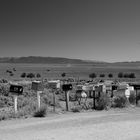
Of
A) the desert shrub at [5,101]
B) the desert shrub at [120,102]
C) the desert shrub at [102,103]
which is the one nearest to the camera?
the desert shrub at [102,103]

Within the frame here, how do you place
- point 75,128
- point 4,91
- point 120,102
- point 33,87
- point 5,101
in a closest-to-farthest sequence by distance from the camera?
1. point 75,128
2. point 33,87
3. point 120,102
4. point 5,101
5. point 4,91

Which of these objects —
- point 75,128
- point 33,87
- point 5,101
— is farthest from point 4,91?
point 75,128

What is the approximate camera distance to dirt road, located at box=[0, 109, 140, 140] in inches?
277

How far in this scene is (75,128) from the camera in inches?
311

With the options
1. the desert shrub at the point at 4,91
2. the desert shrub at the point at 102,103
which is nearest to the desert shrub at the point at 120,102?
the desert shrub at the point at 102,103

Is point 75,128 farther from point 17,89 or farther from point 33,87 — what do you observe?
point 33,87

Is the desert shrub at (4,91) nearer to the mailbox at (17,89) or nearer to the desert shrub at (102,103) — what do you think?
the mailbox at (17,89)

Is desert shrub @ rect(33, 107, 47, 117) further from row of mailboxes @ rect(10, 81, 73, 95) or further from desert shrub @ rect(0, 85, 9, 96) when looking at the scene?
desert shrub @ rect(0, 85, 9, 96)

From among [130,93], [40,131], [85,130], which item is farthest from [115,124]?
[130,93]

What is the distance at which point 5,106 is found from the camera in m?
12.3

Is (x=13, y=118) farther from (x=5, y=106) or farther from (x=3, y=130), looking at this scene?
(x=5, y=106)

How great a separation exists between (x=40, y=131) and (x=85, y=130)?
3.96 feet

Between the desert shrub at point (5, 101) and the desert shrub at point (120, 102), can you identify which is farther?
the desert shrub at point (5, 101)

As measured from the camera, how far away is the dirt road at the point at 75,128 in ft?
23.1
